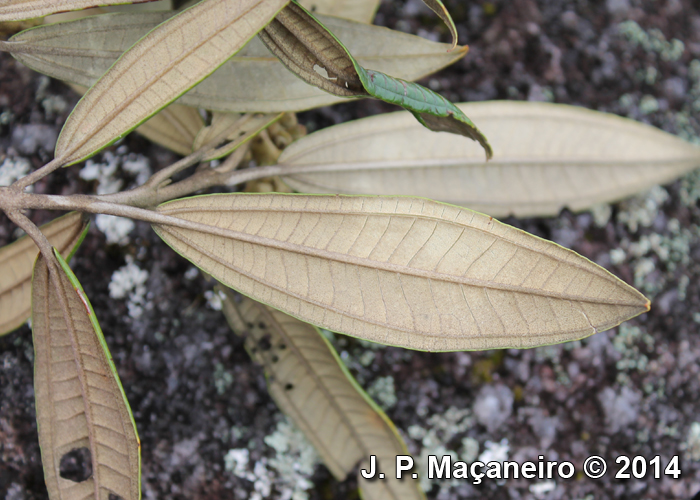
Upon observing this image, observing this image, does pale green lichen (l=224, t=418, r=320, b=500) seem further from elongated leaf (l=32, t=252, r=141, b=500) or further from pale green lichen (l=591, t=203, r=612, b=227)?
pale green lichen (l=591, t=203, r=612, b=227)

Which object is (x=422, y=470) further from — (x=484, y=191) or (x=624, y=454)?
(x=484, y=191)

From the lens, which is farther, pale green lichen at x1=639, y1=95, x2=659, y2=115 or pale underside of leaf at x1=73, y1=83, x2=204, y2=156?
pale green lichen at x1=639, y1=95, x2=659, y2=115

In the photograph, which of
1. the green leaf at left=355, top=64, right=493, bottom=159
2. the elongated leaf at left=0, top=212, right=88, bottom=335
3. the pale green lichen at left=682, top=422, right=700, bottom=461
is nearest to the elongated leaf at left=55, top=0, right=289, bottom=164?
the green leaf at left=355, top=64, right=493, bottom=159

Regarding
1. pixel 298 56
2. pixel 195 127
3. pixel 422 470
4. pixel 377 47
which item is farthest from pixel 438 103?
pixel 422 470

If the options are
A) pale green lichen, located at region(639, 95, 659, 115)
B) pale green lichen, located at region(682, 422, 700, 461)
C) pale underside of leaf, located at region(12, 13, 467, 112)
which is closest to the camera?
pale underside of leaf, located at region(12, 13, 467, 112)

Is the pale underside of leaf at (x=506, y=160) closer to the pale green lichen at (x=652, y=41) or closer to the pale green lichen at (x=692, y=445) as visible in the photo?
the pale green lichen at (x=652, y=41)

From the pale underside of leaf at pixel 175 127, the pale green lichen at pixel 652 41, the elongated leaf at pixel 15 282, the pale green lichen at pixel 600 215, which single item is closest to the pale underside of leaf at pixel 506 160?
the pale green lichen at pixel 600 215

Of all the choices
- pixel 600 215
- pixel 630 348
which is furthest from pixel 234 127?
pixel 630 348

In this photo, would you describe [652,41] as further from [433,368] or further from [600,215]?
[433,368]
